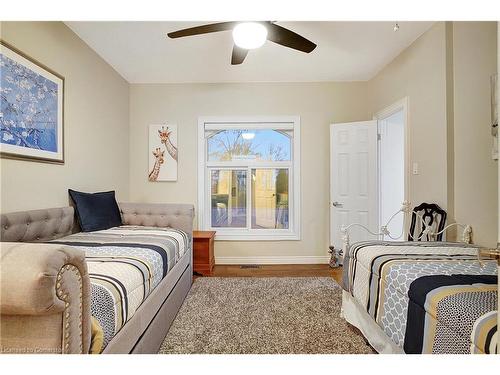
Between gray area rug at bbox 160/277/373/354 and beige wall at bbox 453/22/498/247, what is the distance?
130cm

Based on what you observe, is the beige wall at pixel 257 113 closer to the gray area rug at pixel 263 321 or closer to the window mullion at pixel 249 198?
the window mullion at pixel 249 198

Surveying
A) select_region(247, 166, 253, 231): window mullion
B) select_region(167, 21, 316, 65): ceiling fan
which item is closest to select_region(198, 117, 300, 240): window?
select_region(247, 166, 253, 231): window mullion

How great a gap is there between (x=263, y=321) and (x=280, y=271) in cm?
137

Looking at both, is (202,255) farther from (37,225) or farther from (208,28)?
(208,28)

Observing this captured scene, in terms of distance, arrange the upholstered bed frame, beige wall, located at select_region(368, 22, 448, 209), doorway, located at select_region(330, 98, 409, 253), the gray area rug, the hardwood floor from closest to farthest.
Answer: the upholstered bed frame
the gray area rug
beige wall, located at select_region(368, 22, 448, 209)
the hardwood floor
doorway, located at select_region(330, 98, 409, 253)

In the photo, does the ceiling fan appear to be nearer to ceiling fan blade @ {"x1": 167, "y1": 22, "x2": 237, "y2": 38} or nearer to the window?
ceiling fan blade @ {"x1": 167, "y1": 22, "x2": 237, "y2": 38}

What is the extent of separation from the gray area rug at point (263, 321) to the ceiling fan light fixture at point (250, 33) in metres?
2.16

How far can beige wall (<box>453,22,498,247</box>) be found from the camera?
192 centimetres

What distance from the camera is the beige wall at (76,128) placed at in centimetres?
189

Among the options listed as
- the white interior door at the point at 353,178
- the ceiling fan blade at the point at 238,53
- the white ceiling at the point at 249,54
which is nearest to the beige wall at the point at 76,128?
the white ceiling at the point at 249,54

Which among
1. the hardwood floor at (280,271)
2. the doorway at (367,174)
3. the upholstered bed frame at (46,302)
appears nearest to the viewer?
the upholstered bed frame at (46,302)

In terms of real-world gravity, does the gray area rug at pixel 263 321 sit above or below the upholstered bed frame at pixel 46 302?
below
